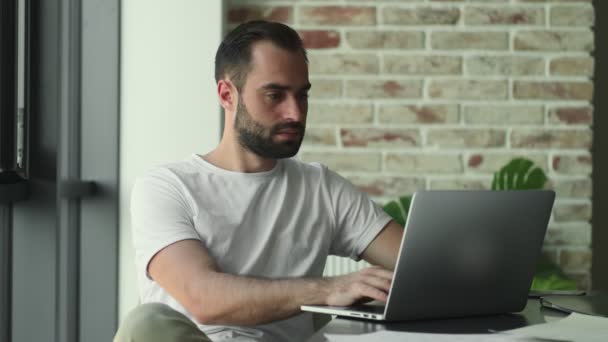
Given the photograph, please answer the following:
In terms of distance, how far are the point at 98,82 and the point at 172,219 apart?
4.64 feet

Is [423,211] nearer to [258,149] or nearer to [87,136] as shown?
[258,149]

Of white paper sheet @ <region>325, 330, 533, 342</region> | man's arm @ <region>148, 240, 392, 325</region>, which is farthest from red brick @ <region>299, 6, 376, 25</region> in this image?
white paper sheet @ <region>325, 330, 533, 342</region>

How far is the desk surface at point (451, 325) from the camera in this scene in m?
1.26

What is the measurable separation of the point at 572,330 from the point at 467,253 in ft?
0.65

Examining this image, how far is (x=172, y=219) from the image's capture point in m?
1.80

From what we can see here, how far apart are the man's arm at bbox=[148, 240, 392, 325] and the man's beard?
32 cm

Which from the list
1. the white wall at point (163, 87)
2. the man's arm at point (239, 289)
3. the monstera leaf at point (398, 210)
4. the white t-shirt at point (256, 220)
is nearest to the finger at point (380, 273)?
the man's arm at point (239, 289)

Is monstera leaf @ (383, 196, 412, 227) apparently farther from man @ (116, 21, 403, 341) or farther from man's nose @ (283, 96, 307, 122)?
man's nose @ (283, 96, 307, 122)

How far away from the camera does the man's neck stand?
203 centimetres

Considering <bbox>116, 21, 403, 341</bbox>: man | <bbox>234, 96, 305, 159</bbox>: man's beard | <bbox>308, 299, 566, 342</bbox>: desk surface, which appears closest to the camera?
<bbox>308, 299, 566, 342</bbox>: desk surface

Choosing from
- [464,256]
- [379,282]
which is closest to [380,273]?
[379,282]

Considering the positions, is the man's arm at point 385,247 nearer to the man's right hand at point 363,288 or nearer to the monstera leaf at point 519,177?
the man's right hand at point 363,288

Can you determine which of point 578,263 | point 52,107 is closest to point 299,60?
point 52,107

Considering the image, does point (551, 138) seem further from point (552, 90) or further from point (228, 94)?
point (228, 94)
